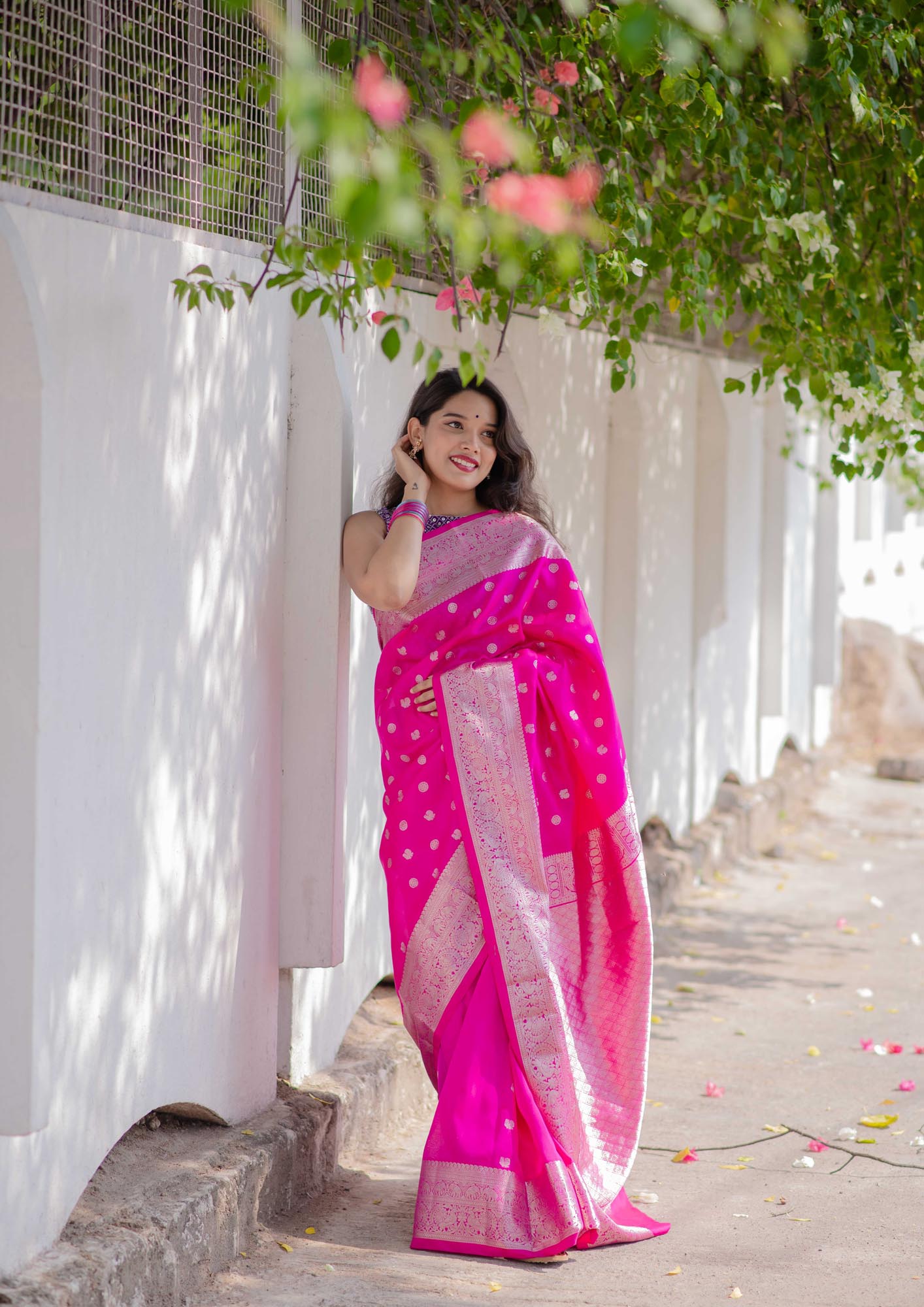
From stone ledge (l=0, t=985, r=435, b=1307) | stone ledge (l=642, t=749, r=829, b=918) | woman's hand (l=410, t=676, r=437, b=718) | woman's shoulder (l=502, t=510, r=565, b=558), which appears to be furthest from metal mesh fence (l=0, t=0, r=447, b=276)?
stone ledge (l=642, t=749, r=829, b=918)

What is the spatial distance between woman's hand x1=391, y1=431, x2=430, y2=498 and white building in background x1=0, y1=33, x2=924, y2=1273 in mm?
157

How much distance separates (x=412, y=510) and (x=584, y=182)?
0.98 meters

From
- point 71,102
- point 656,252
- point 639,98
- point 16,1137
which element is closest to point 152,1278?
point 16,1137

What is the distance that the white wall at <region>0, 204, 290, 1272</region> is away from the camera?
8.89 ft

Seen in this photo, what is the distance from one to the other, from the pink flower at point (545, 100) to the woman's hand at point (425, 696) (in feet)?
4.89

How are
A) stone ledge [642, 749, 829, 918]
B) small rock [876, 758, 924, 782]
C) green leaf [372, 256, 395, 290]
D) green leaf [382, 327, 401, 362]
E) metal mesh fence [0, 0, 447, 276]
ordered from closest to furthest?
1. green leaf [382, 327, 401, 362]
2. green leaf [372, 256, 395, 290]
3. metal mesh fence [0, 0, 447, 276]
4. stone ledge [642, 749, 829, 918]
5. small rock [876, 758, 924, 782]

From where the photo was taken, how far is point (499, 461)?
3756 mm

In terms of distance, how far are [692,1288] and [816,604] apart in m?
9.37

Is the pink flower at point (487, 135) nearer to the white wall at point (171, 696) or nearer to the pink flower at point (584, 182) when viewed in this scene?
the white wall at point (171, 696)

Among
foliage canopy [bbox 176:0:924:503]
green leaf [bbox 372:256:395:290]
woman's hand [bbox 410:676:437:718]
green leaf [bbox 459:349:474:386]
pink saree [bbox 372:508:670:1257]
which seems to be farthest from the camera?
woman's hand [bbox 410:676:437:718]

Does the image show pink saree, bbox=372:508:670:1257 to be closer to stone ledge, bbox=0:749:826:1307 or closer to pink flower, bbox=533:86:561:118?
stone ledge, bbox=0:749:826:1307

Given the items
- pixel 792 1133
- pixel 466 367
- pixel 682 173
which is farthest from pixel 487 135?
pixel 682 173

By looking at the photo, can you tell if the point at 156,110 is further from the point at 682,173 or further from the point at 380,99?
the point at 682,173

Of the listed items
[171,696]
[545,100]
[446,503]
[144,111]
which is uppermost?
[545,100]
